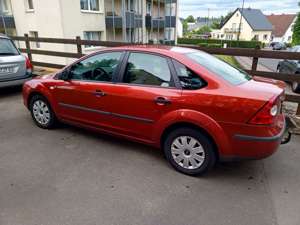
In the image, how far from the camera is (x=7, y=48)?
6.18m

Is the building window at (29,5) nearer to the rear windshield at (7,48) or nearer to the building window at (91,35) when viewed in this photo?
the building window at (91,35)

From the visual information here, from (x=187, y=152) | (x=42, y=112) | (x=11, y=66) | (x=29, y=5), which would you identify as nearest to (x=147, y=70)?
(x=187, y=152)

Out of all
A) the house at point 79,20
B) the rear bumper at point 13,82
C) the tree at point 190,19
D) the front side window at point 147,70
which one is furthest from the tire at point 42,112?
the tree at point 190,19

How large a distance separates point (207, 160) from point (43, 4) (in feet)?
46.9

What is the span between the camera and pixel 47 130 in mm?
4430

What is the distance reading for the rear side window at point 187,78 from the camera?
2.90m

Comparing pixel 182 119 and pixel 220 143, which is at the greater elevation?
pixel 182 119

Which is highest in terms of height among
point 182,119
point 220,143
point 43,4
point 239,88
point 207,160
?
point 43,4

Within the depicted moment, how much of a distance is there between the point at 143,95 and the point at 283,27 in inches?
3061

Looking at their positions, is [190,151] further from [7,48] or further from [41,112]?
[7,48]

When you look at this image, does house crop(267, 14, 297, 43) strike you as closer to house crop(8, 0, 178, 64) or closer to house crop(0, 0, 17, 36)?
house crop(8, 0, 178, 64)

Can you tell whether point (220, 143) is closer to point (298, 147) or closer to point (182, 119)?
point (182, 119)

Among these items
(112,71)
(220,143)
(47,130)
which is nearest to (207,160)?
(220,143)

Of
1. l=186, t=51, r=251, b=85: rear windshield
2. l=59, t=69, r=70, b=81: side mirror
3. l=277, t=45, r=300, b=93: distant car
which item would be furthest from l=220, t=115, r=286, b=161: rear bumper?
l=277, t=45, r=300, b=93: distant car
